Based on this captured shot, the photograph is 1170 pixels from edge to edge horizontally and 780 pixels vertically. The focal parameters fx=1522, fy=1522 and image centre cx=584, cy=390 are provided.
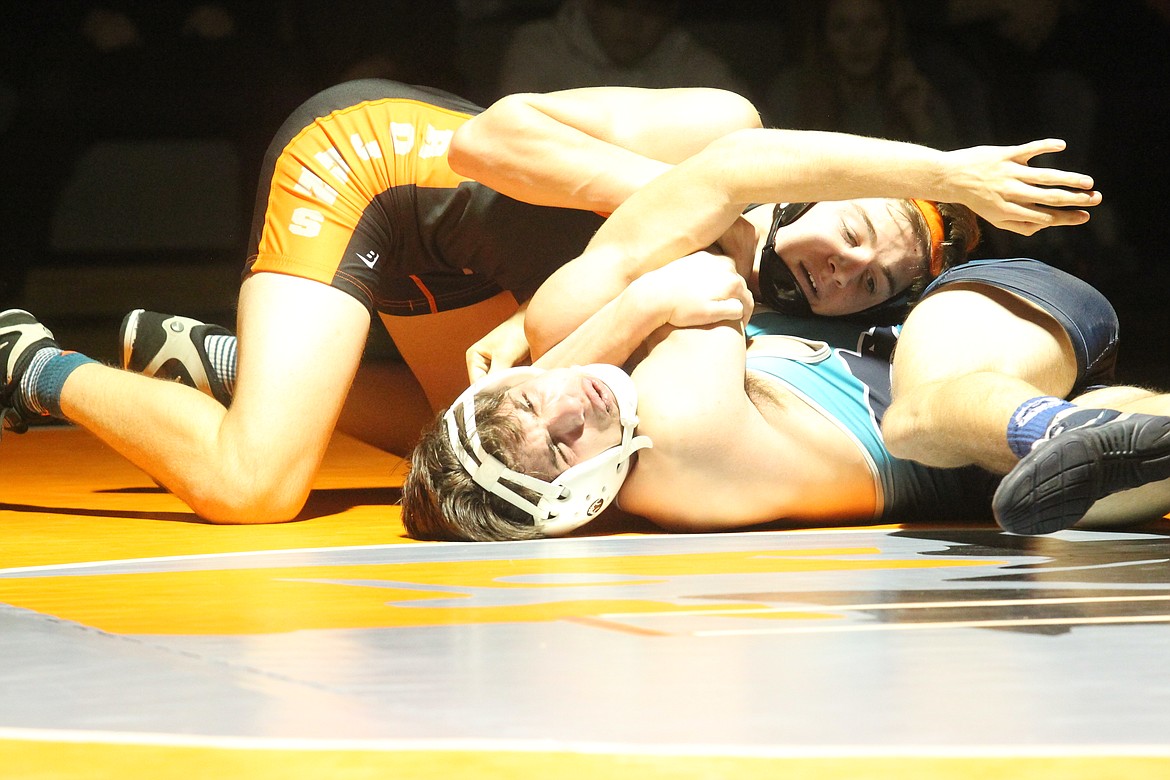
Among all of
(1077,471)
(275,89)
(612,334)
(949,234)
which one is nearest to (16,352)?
(612,334)

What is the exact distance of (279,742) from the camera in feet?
3.66

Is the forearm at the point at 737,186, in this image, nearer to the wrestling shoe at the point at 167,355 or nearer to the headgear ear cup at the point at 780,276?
the headgear ear cup at the point at 780,276

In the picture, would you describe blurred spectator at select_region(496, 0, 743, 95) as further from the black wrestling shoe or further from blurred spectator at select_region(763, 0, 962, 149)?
the black wrestling shoe

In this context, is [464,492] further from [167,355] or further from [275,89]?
[275,89]

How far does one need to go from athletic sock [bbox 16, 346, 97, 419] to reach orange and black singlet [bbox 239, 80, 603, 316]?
36 centimetres

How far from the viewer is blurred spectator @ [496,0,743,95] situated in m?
4.59

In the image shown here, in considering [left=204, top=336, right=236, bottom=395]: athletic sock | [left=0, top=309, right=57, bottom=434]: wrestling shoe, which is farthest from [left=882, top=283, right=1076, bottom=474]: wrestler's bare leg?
[left=0, top=309, right=57, bottom=434]: wrestling shoe

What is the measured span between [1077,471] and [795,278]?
89 cm

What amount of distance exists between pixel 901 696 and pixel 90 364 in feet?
6.16

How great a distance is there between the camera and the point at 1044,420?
1.87 m

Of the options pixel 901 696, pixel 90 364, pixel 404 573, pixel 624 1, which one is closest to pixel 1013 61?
pixel 624 1

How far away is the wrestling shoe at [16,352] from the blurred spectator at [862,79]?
8.35 ft

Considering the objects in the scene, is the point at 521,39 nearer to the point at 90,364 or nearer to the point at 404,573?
the point at 90,364

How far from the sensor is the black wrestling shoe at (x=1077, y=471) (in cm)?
168
